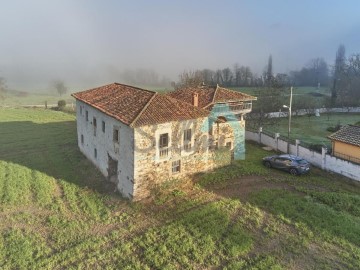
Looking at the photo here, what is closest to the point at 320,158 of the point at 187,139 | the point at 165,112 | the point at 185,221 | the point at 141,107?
the point at 187,139

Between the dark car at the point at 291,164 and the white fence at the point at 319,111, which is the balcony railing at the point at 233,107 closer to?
the dark car at the point at 291,164

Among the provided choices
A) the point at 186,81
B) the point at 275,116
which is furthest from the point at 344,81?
the point at 186,81

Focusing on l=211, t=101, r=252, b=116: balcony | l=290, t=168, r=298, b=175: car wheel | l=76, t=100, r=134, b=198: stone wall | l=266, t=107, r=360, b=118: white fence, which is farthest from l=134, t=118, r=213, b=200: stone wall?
l=266, t=107, r=360, b=118: white fence

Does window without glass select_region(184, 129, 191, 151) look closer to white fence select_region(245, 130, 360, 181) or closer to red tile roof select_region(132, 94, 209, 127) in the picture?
red tile roof select_region(132, 94, 209, 127)

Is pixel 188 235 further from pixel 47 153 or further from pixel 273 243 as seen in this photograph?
pixel 47 153

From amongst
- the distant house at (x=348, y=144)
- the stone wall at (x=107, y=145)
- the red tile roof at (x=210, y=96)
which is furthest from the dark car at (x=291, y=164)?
the stone wall at (x=107, y=145)
